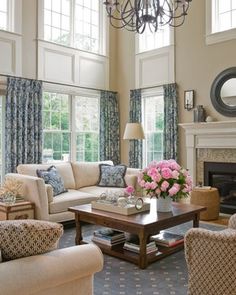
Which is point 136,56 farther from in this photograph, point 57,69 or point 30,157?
point 30,157

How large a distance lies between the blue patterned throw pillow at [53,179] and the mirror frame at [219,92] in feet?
9.71

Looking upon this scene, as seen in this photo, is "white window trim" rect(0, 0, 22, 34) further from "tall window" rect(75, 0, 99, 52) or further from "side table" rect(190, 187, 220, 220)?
"side table" rect(190, 187, 220, 220)

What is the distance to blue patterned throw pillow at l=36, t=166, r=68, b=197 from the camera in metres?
4.78

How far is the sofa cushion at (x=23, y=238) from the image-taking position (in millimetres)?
1714

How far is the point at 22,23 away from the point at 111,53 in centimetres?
217

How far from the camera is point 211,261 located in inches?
88.5

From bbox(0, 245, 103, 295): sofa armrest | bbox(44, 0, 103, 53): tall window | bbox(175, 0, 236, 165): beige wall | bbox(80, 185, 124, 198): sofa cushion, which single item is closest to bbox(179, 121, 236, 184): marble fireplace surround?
bbox(175, 0, 236, 165): beige wall

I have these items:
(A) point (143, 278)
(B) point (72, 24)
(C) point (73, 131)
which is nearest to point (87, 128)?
(C) point (73, 131)

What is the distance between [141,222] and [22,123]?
10.7ft

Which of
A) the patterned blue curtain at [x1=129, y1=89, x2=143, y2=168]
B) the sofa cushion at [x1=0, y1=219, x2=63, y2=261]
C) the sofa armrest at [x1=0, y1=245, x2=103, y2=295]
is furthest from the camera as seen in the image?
the patterned blue curtain at [x1=129, y1=89, x2=143, y2=168]

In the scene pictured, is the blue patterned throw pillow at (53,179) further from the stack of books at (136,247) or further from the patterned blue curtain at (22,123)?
the stack of books at (136,247)

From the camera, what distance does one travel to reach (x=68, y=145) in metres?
6.69

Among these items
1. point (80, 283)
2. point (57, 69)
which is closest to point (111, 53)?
point (57, 69)

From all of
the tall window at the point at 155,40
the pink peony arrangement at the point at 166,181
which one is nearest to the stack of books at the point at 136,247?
the pink peony arrangement at the point at 166,181
